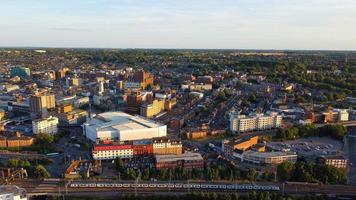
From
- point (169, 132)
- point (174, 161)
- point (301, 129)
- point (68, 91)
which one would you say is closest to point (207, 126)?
point (169, 132)

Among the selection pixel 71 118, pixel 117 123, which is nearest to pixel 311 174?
pixel 117 123

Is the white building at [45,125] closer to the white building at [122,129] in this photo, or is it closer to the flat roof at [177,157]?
the white building at [122,129]

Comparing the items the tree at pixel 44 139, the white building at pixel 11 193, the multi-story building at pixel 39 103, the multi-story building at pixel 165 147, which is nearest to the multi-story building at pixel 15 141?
the tree at pixel 44 139

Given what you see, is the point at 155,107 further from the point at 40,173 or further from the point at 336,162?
the point at 336,162

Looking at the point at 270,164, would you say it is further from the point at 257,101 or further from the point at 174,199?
the point at 257,101

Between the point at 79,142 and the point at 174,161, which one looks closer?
the point at 174,161

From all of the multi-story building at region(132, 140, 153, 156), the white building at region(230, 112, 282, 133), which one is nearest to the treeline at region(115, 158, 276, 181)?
the multi-story building at region(132, 140, 153, 156)

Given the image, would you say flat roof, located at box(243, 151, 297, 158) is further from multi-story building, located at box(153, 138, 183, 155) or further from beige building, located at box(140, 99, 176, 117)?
beige building, located at box(140, 99, 176, 117)

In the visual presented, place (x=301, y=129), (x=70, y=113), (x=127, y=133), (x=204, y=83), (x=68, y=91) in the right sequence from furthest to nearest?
(x=204, y=83) → (x=68, y=91) → (x=70, y=113) → (x=301, y=129) → (x=127, y=133)
